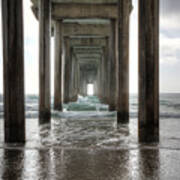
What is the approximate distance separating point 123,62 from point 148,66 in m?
3.53

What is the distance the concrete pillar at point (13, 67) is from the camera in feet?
15.9

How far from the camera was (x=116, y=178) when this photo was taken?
299 cm

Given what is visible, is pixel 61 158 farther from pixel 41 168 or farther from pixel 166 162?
pixel 166 162

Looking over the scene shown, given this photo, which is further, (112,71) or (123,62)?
(112,71)

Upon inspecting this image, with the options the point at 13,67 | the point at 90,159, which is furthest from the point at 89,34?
the point at 90,159

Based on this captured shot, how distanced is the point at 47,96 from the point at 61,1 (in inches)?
238

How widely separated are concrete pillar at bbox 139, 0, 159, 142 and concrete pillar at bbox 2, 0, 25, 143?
2349 millimetres

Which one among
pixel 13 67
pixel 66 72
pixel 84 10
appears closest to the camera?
pixel 13 67

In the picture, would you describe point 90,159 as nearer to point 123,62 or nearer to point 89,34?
point 123,62

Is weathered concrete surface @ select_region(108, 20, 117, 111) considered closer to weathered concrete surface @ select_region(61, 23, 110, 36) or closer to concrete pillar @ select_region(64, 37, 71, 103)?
weathered concrete surface @ select_region(61, 23, 110, 36)

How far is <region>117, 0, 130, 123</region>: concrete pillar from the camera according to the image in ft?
27.9

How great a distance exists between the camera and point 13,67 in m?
4.89

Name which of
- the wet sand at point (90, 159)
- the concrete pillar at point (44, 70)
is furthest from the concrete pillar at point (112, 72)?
the wet sand at point (90, 159)

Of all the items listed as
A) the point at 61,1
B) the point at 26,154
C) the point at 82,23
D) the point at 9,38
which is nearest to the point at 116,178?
the point at 26,154
